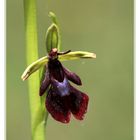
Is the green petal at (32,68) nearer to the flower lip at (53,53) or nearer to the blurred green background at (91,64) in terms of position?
the flower lip at (53,53)

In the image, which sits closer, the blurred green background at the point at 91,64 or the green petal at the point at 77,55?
the green petal at the point at 77,55

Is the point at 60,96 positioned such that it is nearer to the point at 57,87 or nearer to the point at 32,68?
the point at 57,87

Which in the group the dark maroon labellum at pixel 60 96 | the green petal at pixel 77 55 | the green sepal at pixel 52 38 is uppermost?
the green sepal at pixel 52 38

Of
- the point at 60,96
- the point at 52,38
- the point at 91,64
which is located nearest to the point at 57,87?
the point at 60,96

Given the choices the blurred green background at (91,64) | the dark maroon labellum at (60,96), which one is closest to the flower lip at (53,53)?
the dark maroon labellum at (60,96)
